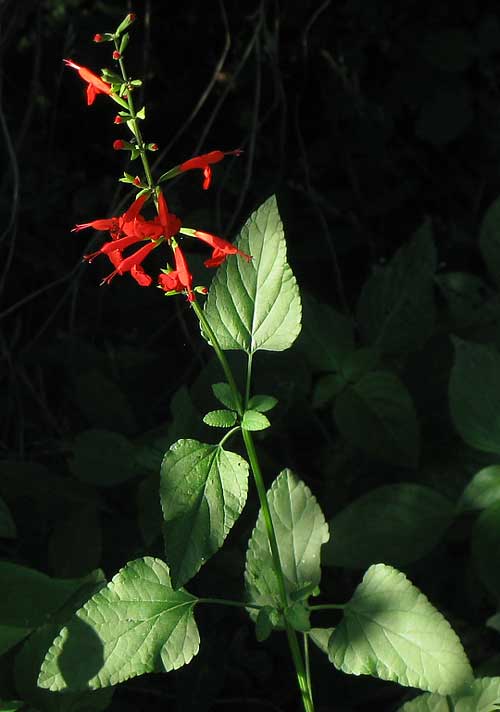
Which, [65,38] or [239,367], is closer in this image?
[239,367]

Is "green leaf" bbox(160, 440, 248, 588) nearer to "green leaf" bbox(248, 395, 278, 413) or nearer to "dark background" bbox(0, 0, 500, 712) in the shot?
"green leaf" bbox(248, 395, 278, 413)

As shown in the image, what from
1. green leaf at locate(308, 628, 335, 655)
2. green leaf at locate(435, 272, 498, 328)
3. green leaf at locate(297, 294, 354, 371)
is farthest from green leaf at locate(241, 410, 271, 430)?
green leaf at locate(435, 272, 498, 328)


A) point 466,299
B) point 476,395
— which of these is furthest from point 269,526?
point 466,299

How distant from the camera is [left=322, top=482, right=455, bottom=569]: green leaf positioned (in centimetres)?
126

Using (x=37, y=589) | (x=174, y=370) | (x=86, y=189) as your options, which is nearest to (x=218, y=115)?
(x=86, y=189)

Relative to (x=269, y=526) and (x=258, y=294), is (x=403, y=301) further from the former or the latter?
(x=269, y=526)

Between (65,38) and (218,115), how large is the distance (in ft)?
1.22

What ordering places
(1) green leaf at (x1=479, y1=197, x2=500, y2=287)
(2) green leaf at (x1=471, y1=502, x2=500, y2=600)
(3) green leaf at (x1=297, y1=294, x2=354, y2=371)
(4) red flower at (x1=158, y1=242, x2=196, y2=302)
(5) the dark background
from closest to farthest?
(4) red flower at (x1=158, y1=242, x2=196, y2=302), (2) green leaf at (x1=471, y1=502, x2=500, y2=600), (3) green leaf at (x1=297, y1=294, x2=354, y2=371), (1) green leaf at (x1=479, y1=197, x2=500, y2=287), (5) the dark background

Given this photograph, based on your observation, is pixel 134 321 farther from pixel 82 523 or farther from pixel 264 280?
pixel 264 280

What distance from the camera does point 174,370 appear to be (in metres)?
1.86

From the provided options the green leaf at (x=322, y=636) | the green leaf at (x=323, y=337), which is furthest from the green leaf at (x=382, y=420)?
the green leaf at (x=322, y=636)

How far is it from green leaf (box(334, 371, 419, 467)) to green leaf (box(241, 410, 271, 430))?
466mm

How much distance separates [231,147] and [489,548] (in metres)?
1.20

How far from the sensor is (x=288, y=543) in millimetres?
1104
